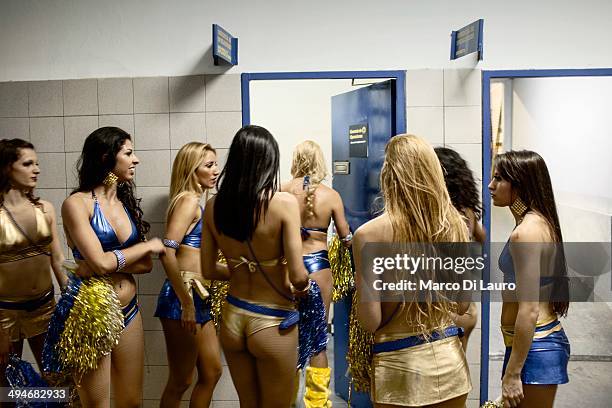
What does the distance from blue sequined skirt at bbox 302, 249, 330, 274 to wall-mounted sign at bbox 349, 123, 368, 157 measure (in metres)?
0.71

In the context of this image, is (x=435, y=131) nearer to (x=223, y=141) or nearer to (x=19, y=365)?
(x=223, y=141)

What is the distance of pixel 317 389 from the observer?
11.8ft

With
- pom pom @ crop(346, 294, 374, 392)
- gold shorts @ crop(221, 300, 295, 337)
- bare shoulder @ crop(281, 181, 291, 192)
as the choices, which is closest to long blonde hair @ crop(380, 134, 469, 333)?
pom pom @ crop(346, 294, 374, 392)

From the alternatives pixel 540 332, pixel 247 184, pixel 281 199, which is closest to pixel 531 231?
pixel 540 332

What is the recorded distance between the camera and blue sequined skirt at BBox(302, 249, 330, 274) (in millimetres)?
3768

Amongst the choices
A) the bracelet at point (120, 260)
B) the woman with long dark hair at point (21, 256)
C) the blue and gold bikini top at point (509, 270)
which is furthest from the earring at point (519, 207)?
the woman with long dark hair at point (21, 256)

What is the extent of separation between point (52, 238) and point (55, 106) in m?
0.98

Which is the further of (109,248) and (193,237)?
(193,237)

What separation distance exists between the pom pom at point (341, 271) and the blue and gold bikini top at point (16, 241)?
1705 mm

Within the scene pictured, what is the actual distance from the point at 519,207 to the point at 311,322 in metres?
1.01

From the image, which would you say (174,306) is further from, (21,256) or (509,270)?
(509,270)

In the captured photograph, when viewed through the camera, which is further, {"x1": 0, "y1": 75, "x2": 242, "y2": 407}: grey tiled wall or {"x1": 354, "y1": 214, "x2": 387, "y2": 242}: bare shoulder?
{"x1": 0, "y1": 75, "x2": 242, "y2": 407}: grey tiled wall

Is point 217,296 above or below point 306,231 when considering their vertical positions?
below

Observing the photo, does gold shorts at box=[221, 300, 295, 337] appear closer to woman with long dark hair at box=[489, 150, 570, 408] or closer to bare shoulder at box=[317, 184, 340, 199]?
woman with long dark hair at box=[489, 150, 570, 408]
